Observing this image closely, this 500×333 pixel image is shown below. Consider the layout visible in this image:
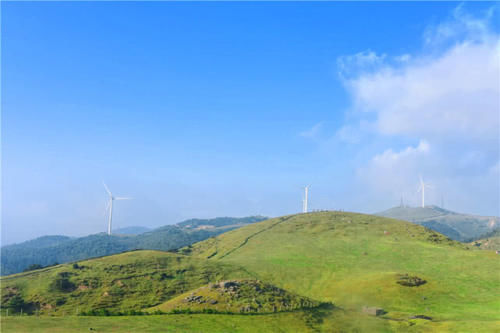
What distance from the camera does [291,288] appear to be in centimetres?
11369

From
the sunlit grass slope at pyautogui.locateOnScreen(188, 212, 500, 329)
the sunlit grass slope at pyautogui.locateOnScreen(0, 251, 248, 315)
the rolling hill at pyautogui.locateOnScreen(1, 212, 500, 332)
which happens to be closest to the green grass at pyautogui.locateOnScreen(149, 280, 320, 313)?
the rolling hill at pyautogui.locateOnScreen(1, 212, 500, 332)

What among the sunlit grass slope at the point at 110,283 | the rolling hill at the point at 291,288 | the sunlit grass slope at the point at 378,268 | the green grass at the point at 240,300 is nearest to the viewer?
the rolling hill at the point at 291,288

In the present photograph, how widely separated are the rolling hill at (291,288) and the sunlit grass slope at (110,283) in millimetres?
255

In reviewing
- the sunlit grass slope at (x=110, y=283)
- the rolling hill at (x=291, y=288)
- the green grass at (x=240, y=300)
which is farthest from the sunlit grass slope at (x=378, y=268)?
the sunlit grass slope at (x=110, y=283)

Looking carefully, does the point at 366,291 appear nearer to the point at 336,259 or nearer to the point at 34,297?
the point at 336,259

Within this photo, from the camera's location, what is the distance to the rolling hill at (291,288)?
65.8 m

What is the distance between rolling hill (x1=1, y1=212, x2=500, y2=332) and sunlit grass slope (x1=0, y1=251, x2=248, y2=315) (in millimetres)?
255

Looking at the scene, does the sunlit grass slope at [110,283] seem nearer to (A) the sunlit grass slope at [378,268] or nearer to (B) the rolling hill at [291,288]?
(B) the rolling hill at [291,288]

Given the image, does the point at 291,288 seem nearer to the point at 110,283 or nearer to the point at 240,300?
the point at 240,300

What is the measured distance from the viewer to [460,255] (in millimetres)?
143250

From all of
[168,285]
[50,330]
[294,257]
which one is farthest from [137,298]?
[294,257]

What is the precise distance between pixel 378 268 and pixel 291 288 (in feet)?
121

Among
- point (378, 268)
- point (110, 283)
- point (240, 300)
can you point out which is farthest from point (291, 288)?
point (110, 283)

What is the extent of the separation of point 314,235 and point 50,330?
153 m
